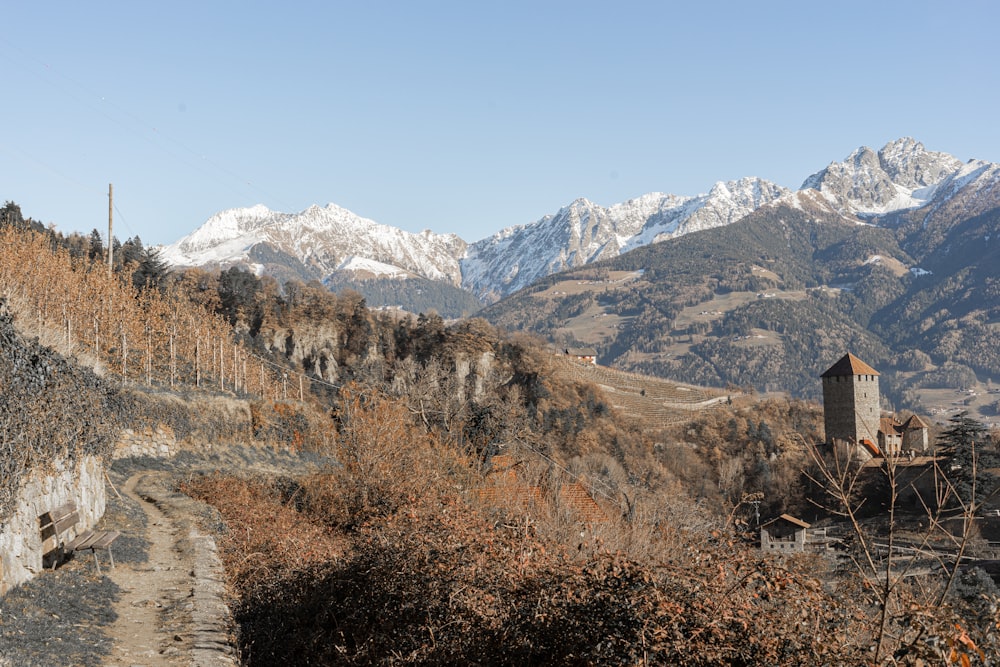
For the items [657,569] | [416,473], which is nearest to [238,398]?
[416,473]

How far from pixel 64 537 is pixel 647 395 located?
9849cm

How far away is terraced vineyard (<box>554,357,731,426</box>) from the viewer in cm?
9481

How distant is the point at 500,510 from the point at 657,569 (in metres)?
8.35

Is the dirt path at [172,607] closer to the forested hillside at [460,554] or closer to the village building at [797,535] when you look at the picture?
the forested hillside at [460,554]

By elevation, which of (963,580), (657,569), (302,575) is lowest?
(963,580)

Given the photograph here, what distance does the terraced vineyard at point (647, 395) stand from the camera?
94.8 meters

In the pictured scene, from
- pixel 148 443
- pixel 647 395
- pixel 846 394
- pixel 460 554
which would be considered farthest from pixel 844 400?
pixel 460 554

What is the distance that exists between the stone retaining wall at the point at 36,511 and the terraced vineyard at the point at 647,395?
7890 cm

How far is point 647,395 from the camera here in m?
106

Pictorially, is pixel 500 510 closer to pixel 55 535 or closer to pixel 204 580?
pixel 204 580

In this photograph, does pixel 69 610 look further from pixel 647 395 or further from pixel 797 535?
pixel 647 395

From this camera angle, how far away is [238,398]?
32469 mm

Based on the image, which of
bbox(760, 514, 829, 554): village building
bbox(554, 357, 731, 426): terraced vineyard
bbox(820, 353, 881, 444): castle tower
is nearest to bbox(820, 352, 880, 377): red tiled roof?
bbox(820, 353, 881, 444): castle tower

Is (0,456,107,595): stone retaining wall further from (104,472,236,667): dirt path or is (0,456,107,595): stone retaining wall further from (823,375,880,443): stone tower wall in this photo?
(823,375,880,443): stone tower wall
